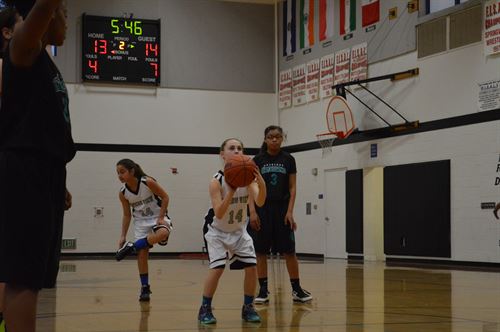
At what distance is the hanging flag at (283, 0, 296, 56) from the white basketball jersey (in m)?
15.5

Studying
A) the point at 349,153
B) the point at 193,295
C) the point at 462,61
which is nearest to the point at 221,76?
the point at 349,153

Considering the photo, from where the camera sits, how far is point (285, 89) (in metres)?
23.9

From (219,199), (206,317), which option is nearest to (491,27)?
(219,199)

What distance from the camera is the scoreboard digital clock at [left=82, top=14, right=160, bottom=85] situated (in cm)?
2177

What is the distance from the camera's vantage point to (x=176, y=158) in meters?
23.2

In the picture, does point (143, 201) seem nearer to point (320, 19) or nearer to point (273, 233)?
point (273, 233)

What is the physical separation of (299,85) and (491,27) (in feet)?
27.0

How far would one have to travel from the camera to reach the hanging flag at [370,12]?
19328 mm

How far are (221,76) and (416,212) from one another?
346 inches

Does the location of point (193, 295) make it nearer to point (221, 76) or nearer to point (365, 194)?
point (365, 194)

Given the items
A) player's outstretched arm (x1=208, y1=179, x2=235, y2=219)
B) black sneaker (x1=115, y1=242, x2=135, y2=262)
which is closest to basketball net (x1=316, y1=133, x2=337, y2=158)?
black sneaker (x1=115, y1=242, x2=135, y2=262)

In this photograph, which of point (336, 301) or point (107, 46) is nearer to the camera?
point (336, 301)

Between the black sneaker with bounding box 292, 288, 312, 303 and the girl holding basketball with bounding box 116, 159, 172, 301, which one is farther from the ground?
the girl holding basketball with bounding box 116, 159, 172, 301

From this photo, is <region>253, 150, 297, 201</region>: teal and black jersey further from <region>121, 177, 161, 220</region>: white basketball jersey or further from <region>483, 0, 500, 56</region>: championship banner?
<region>483, 0, 500, 56</region>: championship banner
